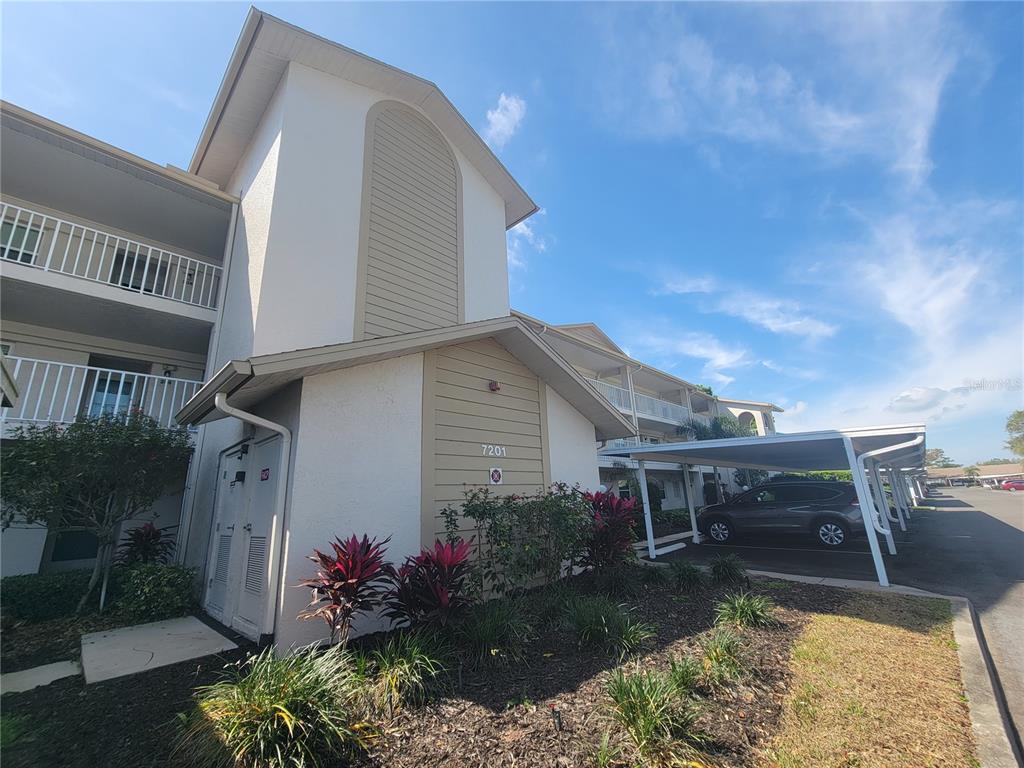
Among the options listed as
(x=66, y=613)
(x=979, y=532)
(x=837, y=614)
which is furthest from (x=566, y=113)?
(x=979, y=532)

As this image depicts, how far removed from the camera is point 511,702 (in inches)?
145

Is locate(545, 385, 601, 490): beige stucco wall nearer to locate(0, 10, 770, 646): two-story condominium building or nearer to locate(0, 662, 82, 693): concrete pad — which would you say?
locate(0, 10, 770, 646): two-story condominium building

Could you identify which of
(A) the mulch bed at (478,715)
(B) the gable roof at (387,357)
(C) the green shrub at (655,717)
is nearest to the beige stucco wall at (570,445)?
(B) the gable roof at (387,357)

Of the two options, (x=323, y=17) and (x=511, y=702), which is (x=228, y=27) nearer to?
(x=323, y=17)

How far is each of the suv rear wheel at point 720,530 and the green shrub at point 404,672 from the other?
11364 mm

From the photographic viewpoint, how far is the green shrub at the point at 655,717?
9.39 feet

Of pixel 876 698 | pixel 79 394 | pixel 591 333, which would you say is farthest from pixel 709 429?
pixel 79 394

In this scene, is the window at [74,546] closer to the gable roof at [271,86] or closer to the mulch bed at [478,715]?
the mulch bed at [478,715]

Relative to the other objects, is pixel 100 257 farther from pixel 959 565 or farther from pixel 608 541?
pixel 959 565

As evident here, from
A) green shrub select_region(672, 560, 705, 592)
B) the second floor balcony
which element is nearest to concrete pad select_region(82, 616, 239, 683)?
the second floor balcony

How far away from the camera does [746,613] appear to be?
17.7ft

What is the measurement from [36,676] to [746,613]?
8157 mm

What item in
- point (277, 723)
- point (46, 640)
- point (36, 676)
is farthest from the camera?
point (46, 640)

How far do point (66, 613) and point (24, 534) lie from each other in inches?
93.8
